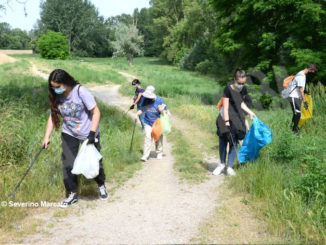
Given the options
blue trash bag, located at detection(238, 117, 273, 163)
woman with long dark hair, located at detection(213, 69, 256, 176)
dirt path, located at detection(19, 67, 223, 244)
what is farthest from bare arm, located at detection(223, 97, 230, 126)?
dirt path, located at detection(19, 67, 223, 244)

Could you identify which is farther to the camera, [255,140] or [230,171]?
[230,171]

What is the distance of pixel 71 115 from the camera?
4410 mm

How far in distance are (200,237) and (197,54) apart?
148 ft

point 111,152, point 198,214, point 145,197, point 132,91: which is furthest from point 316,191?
point 132,91

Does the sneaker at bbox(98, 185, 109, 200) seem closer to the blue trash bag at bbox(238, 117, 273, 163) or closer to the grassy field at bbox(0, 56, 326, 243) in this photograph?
the grassy field at bbox(0, 56, 326, 243)

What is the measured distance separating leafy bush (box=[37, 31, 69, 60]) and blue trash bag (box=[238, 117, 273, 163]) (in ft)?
183

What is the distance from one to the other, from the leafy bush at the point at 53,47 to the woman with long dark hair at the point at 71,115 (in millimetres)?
55684

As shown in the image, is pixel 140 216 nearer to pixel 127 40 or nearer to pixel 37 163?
pixel 37 163

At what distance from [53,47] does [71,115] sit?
57088 millimetres

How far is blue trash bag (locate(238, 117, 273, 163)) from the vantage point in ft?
17.8

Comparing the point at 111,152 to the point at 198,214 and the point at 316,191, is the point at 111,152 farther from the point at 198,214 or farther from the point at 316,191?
the point at 316,191

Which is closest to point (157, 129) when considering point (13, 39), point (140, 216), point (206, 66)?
point (140, 216)

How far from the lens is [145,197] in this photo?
5.05 meters

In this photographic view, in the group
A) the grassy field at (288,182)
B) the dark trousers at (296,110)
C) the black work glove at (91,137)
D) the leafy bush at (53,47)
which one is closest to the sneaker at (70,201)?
the black work glove at (91,137)
